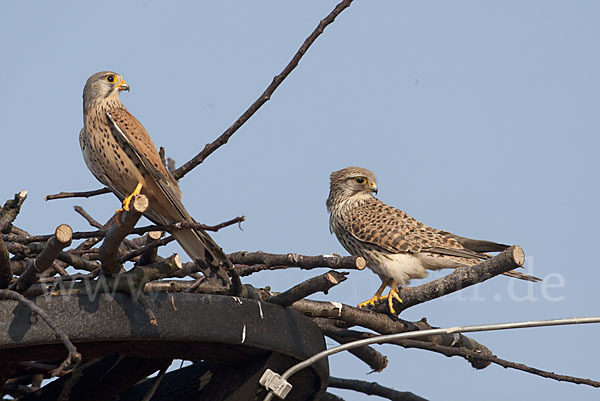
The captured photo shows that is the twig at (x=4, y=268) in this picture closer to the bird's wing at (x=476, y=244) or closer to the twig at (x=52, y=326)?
the twig at (x=52, y=326)

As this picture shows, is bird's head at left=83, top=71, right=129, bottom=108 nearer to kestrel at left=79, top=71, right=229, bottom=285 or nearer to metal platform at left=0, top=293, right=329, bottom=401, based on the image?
kestrel at left=79, top=71, right=229, bottom=285

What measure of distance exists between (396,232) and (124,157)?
193 cm

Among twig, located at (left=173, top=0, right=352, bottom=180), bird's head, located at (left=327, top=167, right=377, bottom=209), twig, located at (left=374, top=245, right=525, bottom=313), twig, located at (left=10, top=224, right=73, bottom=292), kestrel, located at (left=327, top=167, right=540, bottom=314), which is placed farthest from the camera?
bird's head, located at (left=327, top=167, right=377, bottom=209)

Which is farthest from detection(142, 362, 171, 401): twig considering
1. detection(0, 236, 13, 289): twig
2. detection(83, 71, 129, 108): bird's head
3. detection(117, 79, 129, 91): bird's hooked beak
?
detection(117, 79, 129, 91): bird's hooked beak

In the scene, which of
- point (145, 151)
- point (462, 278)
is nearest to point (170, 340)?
point (462, 278)

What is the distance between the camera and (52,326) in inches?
84.9

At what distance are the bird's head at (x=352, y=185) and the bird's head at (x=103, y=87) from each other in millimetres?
1799

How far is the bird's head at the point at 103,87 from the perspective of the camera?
421 cm

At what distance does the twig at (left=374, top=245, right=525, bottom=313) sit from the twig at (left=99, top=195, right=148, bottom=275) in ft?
4.22

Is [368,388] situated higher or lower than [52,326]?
higher

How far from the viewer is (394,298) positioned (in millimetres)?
3768

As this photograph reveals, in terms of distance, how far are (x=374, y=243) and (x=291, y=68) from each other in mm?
1821

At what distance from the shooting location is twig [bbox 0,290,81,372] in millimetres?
2003

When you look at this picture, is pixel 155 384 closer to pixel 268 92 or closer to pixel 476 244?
pixel 268 92
